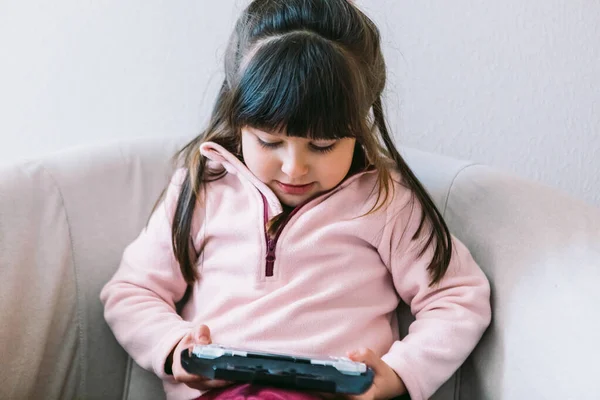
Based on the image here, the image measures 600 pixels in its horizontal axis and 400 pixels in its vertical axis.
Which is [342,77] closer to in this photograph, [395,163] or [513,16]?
[395,163]

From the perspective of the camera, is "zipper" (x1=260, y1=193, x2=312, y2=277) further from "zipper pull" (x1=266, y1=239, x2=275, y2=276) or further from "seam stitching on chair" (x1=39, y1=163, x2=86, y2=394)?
"seam stitching on chair" (x1=39, y1=163, x2=86, y2=394)

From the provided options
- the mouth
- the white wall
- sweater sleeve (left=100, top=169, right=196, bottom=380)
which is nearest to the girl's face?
the mouth

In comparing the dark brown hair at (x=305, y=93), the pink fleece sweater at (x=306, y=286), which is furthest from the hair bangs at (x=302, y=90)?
the pink fleece sweater at (x=306, y=286)

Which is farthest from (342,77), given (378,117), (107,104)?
(107,104)

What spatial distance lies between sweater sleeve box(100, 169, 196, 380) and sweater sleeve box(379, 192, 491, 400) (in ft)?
0.81

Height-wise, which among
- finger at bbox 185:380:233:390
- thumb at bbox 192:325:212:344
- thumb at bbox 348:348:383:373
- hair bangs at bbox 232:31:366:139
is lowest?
finger at bbox 185:380:233:390

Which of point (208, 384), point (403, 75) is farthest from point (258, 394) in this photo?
point (403, 75)

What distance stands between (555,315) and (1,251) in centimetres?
59

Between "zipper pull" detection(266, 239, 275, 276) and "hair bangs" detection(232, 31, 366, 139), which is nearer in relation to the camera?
"hair bangs" detection(232, 31, 366, 139)

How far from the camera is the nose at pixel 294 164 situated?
816 mm

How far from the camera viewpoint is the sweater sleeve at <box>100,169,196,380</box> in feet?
2.92

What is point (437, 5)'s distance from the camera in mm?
1108

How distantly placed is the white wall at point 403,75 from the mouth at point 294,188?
0.26m

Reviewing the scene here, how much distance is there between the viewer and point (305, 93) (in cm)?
77
